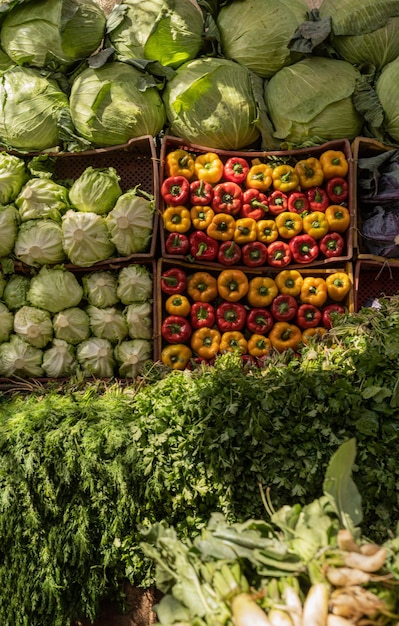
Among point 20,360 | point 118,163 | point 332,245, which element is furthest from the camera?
point 118,163

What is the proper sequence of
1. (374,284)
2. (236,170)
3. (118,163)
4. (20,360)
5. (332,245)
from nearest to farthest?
(20,360)
(332,245)
(236,170)
(374,284)
(118,163)

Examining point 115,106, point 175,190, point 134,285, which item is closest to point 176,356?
point 134,285

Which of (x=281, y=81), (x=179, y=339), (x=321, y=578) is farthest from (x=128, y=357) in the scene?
(x=321, y=578)

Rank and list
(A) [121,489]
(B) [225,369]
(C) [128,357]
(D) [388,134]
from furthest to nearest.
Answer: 1. (D) [388,134]
2. (C) [128,357]
3. (B) [225,369]
4. (A) [121,489]

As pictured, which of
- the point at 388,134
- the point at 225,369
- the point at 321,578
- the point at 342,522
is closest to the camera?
the point at 321,578

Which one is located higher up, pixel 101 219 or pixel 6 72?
pixel 6 72

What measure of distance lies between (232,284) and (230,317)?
24 cm

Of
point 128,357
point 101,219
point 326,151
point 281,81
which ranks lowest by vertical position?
point 128,357

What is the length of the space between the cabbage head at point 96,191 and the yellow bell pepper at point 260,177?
970 mm

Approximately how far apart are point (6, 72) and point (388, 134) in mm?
2992

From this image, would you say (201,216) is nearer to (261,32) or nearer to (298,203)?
(298,203)

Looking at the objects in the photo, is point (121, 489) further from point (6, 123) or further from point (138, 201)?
point (6, 123)

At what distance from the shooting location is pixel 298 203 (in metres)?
4.38

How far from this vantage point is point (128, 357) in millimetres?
4191
